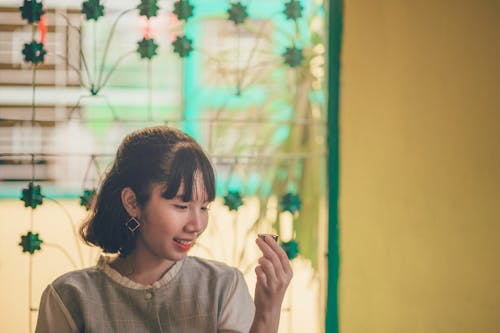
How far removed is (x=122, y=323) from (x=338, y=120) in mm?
1082

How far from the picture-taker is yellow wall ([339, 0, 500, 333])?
2086 mm

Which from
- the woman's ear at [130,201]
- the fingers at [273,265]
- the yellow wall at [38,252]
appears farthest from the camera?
the yellow wall at [38,252]

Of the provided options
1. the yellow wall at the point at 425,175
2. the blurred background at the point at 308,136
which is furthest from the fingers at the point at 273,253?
the yellow wall at the point at 425,175

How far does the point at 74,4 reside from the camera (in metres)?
2.04

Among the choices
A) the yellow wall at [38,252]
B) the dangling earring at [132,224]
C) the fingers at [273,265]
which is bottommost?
the yellow wall at [38,252]

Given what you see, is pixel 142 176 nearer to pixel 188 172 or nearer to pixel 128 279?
pixel 188 172

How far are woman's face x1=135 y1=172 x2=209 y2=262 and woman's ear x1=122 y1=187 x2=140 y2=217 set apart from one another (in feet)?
0.09

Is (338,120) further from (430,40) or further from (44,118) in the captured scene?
(44,118)

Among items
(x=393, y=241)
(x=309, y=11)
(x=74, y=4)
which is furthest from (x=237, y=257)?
(x=74, y=4)

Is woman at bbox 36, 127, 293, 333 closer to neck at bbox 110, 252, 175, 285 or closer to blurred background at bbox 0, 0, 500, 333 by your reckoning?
neck at bbox 110, 252, 175, 285

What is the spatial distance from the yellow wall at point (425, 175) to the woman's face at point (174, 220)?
886 mm

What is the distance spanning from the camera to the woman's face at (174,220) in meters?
1.31

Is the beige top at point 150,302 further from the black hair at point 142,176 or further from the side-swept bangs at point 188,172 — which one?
the side-swept bangs at point 188,172

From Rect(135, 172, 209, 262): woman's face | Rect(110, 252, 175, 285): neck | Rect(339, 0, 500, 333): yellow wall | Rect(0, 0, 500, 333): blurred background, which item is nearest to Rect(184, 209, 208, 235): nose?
Rect(135, 172, 209, 262): woman's face
